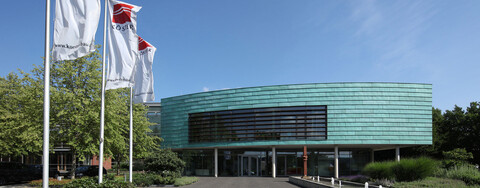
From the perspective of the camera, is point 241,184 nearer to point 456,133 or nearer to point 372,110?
point 372,110

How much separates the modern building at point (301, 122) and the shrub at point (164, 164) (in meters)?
9.86

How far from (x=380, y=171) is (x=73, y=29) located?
17.3m

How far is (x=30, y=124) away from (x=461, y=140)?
44.9 meters

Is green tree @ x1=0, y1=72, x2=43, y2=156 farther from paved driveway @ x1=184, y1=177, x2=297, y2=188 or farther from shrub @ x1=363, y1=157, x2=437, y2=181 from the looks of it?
shrub @ x1=363, y1=157, x2=437, y2=181

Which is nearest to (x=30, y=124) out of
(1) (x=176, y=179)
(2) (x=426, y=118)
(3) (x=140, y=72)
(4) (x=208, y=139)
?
(3) (x=140, y=72)

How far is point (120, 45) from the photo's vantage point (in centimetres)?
1591

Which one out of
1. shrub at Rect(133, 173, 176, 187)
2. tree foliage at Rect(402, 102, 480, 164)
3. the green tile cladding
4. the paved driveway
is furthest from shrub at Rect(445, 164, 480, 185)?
tree foliage at Rect(402, 102, 480, 164)

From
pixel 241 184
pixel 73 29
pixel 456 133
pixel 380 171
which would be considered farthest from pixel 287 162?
pixel 73 29

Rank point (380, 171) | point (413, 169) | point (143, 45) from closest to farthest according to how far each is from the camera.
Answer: point (413, 169)
point (143, 45)
point (380, 171)

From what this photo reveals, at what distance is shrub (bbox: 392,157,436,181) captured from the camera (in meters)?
19.7

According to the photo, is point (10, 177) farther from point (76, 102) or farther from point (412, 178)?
point (412, 178)

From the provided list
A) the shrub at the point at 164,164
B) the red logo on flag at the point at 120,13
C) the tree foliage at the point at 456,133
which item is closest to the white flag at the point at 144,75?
the red logo on flag at the point at 120,13

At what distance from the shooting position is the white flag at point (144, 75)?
1967cm

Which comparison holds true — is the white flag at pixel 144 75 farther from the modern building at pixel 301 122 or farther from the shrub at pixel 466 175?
the modern building at pixel 301 122
